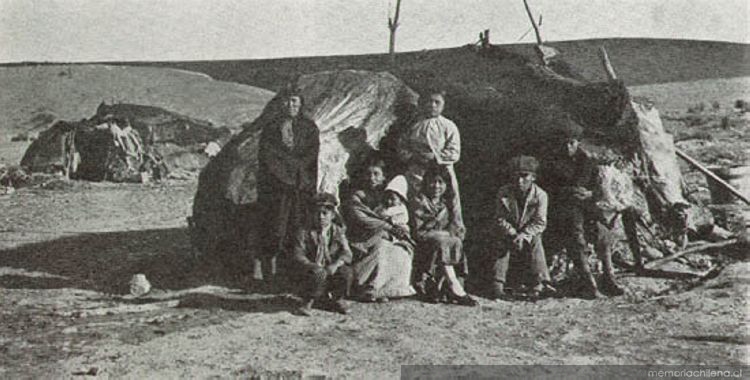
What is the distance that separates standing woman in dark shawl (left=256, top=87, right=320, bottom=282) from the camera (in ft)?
21.3

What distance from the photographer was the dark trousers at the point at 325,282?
19.7 ft

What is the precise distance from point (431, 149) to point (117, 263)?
10.8 feet

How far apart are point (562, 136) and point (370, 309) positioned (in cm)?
227

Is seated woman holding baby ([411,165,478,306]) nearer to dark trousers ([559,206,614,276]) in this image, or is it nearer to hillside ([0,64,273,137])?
dark trousers ([559,206,614,276])

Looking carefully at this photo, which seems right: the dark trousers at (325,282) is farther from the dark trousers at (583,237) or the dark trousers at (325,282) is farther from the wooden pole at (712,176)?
the wooden pole at (712,176)

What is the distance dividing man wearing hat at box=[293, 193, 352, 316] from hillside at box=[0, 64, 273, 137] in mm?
14485

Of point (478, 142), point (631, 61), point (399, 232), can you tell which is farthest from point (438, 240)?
point (631, 61)

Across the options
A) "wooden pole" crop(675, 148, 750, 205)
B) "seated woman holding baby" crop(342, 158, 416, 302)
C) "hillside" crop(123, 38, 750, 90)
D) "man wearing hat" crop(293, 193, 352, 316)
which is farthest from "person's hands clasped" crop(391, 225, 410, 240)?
"hillside" crop(123, 38, 750, 90)

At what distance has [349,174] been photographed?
23.1 feet

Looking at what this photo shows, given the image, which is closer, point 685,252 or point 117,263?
point 685,252

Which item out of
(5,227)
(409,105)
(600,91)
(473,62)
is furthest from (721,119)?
(5,227)

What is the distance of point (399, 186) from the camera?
6.60m

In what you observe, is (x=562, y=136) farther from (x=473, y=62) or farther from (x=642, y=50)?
(x=642, y=50)

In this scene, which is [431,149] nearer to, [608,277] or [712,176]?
[608,277]
